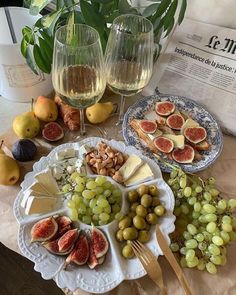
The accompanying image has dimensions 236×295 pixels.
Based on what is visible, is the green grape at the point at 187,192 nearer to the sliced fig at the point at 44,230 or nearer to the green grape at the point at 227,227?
the green grape at the point at 227,227

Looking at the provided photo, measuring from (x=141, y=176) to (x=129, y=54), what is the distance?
0.28m

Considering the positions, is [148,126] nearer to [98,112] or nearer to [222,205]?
[98,112]

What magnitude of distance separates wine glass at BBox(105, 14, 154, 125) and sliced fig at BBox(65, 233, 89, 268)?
1.23 feet

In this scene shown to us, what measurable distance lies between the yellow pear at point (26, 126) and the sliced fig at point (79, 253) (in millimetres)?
331

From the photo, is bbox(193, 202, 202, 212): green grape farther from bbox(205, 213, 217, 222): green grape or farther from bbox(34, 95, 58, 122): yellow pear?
bbox(34, 95, 58, 122): yellow pear

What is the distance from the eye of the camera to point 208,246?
2.22 feet

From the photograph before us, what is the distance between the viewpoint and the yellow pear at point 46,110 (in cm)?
90

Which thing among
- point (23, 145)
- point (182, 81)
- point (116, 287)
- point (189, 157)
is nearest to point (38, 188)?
point (23, 145)

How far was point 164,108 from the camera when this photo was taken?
938mm

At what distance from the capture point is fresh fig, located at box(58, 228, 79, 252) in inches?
25.4

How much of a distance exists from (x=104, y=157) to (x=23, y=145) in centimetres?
19

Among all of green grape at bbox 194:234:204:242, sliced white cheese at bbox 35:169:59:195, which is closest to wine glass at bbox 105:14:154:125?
sliced white cheese at bbox 35:169:59:195

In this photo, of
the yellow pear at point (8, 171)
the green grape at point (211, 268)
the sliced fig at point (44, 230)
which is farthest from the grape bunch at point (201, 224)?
the yellow pear at point (8, 171)

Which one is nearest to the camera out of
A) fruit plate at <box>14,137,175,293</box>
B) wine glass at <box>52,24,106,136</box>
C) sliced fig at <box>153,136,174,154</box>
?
fruit plate at <box>14,137,175,293</box>
